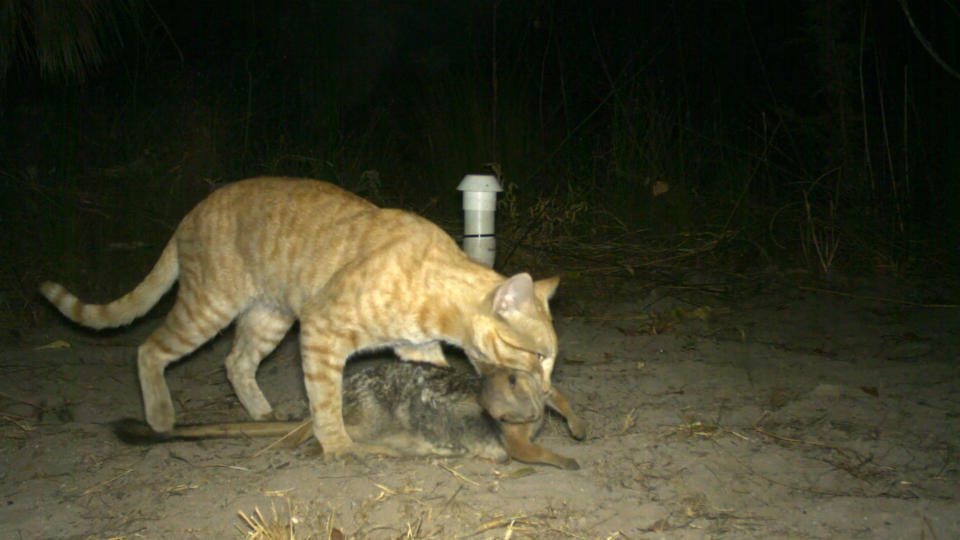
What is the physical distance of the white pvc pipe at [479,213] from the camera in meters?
4.32

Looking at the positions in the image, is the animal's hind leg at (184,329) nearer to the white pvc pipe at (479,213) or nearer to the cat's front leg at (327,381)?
the cat's front leg at (327,381)

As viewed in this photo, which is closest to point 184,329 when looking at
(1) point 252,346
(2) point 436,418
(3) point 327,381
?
(1) point 252,346

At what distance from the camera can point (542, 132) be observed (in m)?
7.05

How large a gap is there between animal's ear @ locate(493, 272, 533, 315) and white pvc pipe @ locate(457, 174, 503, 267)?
1.44 metres

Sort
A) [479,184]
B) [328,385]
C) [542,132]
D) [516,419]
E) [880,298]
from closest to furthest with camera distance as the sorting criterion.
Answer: [516,419] → [328,385] → [479,184] → [880,298] → [542,132]

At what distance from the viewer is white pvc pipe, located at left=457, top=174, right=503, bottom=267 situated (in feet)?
14.2

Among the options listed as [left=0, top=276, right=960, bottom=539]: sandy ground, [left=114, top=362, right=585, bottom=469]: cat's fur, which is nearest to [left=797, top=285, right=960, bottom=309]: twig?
[left=0, top=276, right=960, bottom=539]: sandy ground

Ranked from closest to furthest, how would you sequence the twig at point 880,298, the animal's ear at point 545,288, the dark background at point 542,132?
1. the animal's ear at point 545,288
2. the twig at point 880,298
3. the dark background at point 542,132

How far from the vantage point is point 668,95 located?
24.6 feet

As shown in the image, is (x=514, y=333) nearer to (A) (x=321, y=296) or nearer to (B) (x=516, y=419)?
(B) (x=516, y=419)

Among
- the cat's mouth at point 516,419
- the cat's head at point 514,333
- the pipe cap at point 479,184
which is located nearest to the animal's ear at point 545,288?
the cat's head at point 514,333

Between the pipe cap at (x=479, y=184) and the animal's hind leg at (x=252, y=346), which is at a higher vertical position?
the pipe cap at (x=479, y=184)

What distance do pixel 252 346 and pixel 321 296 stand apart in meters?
0.76

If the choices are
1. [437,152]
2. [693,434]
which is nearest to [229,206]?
[693,434]
